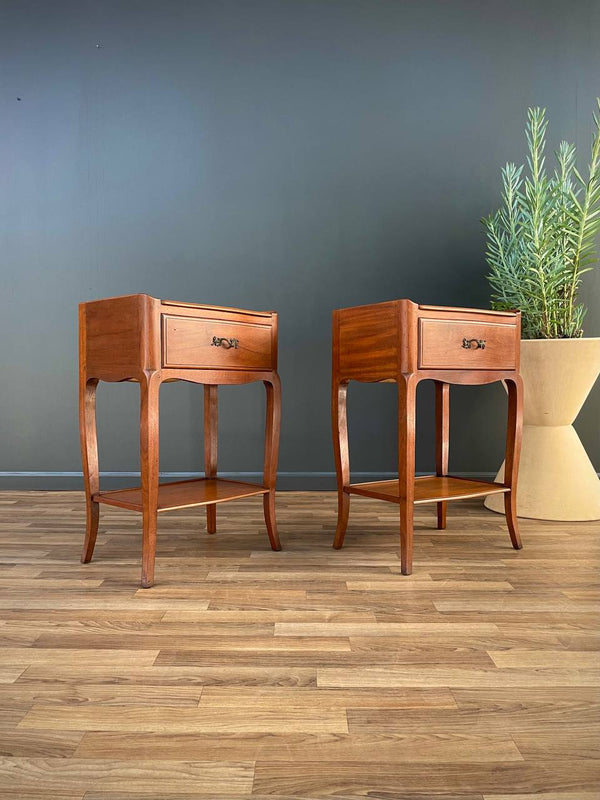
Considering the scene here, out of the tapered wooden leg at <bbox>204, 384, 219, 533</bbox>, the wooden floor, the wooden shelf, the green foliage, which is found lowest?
the wooden floor

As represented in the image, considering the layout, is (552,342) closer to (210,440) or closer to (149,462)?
(210,440)

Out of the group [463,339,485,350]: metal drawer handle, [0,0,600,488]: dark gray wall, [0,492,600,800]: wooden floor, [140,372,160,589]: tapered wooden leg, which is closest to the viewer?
[0,492,600,800]: wooden floor

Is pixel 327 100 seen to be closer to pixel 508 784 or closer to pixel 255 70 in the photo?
pixel 255 70

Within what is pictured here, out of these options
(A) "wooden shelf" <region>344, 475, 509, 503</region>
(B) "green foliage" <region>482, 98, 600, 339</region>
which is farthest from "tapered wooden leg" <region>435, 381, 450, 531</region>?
(B) "green foliage" <region>482, 98, 600, 339</region>

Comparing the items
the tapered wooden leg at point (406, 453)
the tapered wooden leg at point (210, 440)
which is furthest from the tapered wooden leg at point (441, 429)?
the tapered wooden leg at point (210, 440)

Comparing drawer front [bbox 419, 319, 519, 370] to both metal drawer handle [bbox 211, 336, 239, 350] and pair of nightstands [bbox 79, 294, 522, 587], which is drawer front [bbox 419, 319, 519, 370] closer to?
pair of nightstands [bbox 79, 294, 522, 587]

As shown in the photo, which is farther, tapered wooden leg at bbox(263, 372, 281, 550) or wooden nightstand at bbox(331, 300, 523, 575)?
tapered wooden leg at bbox(263, 372, 281, 550)

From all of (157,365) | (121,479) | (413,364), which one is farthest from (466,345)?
(121,479)

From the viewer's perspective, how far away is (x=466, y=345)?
1600mm

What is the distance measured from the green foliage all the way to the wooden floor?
31.4 inches

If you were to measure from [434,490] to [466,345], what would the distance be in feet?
1.39

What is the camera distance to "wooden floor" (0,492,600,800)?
71 cm

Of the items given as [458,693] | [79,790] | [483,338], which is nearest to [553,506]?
[483,338]

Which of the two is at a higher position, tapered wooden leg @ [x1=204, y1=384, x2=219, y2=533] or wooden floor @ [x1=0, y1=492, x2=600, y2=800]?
tapered wooden leg @ [x1=204, y1=384, x2=219, y2=533]
